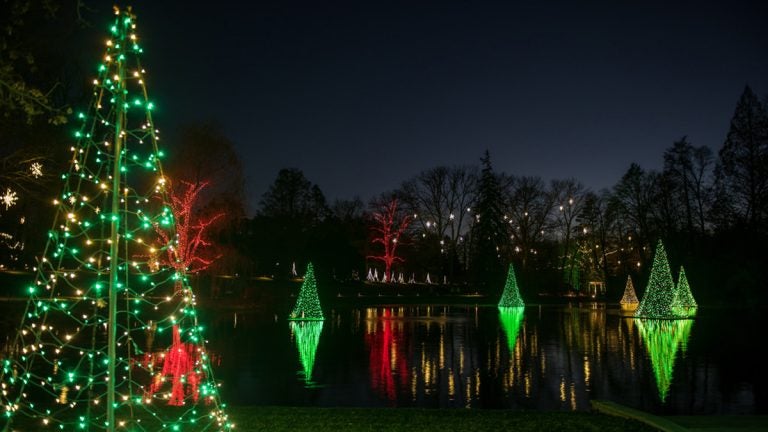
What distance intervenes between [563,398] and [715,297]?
112 feet

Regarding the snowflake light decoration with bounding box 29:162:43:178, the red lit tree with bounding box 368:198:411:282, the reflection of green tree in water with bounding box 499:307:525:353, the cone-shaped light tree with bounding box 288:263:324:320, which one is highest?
the red lit tree with bounding box 368:198:411:282

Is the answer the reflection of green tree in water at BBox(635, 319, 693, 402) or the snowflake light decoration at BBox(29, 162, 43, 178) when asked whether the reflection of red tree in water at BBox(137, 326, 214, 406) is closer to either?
the snowflake light decoration at BBox(29, 162, 43, 178)

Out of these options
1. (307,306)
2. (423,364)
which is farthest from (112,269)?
(307,306)

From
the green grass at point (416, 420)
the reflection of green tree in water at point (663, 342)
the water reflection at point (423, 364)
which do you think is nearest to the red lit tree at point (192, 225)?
the water reflection at point (423, 364)

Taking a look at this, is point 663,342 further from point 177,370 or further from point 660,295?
point 177,370

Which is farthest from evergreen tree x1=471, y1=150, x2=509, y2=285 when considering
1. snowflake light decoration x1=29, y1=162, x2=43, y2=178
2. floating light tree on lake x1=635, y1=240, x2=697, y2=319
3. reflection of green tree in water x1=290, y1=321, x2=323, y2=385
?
snowflake light decoration x1=29, y1=162, x2=43, y2=178

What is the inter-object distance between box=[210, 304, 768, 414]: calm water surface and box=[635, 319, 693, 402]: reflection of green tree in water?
34 mm

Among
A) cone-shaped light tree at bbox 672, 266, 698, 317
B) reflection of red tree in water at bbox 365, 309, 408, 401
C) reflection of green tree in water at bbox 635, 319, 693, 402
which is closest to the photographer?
reflection of red tree in water at bbox 365, 309, 408, 401

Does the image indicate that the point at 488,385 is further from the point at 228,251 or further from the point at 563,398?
the point at 228,251

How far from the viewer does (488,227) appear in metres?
59.4

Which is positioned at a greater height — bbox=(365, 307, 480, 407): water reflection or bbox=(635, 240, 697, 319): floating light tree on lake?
bbox=(635, 240, 697, 319): floating light tree on lake

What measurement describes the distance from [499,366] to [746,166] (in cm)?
3341

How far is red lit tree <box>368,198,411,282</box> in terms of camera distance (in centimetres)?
6012

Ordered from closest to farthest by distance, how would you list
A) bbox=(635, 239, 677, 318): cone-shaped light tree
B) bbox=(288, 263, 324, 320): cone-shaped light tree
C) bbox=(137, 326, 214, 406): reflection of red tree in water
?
bbox=(137, 326, 214, 406): reflection of red tree in water < bbox=(635, 239, 677, 318): cone-shaped light tree < bbox=(288, 263, 324, 320): cone-shaped light tree
